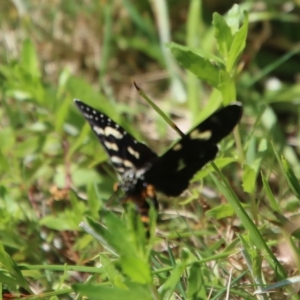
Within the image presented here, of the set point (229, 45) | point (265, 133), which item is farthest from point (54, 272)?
point (265, 133)

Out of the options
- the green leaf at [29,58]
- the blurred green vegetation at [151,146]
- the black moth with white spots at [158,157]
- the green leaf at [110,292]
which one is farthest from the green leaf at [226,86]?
the green leaf at [29,58]

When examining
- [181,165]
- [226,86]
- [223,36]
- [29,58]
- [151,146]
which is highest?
[29,58]

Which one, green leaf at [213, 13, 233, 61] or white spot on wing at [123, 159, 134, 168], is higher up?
green leaf at [213, 13, 233, 61]

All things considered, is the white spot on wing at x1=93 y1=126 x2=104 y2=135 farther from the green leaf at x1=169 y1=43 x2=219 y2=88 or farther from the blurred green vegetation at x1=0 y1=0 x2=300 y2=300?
the green leaf at x1=169 y1=43 x2=219 y2=88

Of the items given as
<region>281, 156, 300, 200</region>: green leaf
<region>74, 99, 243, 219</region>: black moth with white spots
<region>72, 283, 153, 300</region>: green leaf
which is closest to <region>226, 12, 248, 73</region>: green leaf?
<region>74, 99, 243, 219</region>: black moth with white spots

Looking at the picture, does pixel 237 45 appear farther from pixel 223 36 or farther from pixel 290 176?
pixel 290 176

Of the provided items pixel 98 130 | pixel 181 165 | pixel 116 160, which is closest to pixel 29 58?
pixel 98 130

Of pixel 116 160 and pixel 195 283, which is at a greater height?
pixel 116 160
